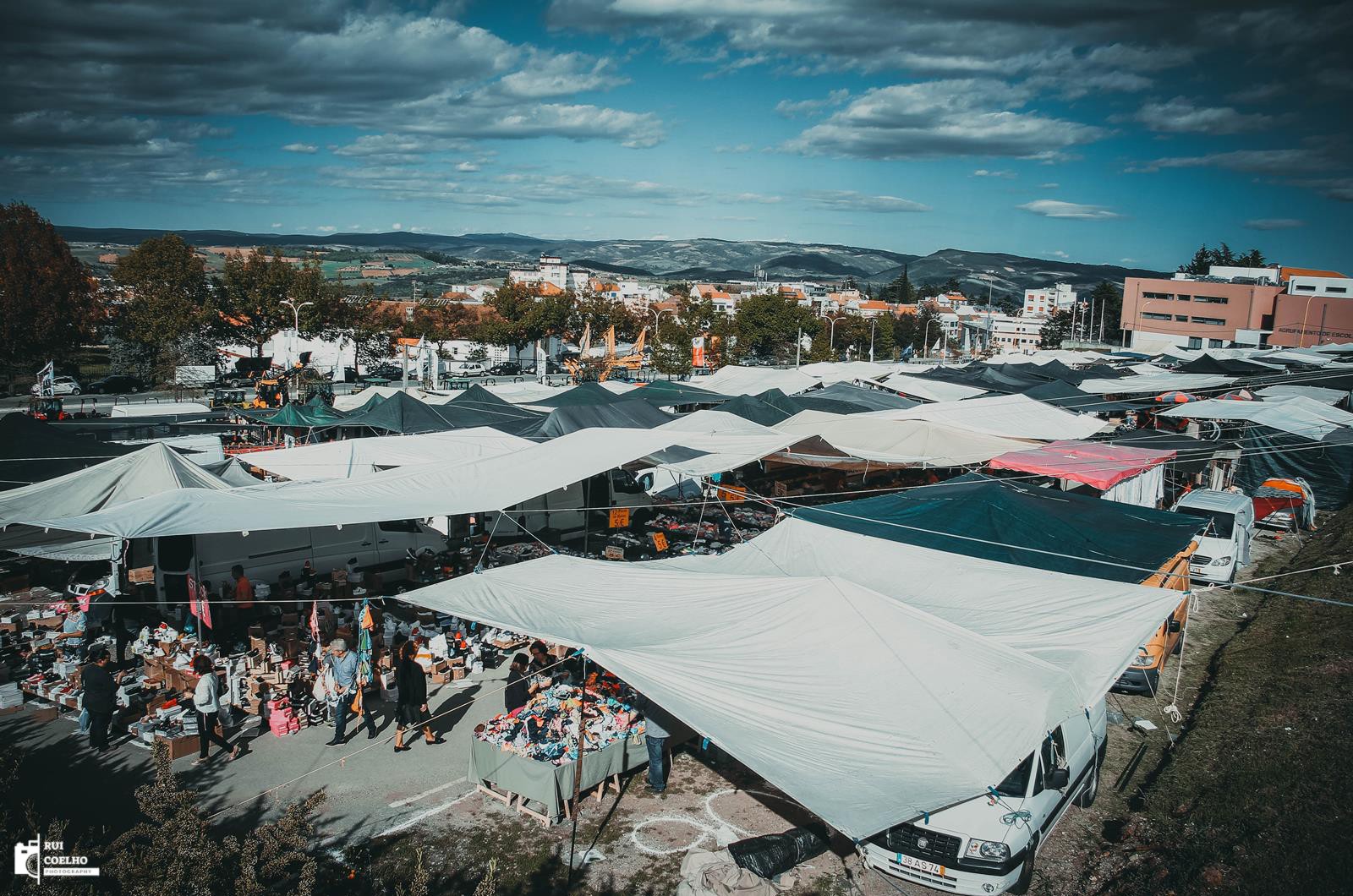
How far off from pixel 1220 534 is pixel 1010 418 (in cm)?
484

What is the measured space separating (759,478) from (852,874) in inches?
481

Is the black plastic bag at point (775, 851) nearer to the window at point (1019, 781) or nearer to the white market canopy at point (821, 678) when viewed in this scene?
the white market canopy at point (821, 678)

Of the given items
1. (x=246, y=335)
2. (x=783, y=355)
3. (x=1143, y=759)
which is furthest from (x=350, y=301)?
(x=1143, y=759)

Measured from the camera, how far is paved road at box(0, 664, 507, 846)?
657 cm

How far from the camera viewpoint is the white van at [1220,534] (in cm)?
1316

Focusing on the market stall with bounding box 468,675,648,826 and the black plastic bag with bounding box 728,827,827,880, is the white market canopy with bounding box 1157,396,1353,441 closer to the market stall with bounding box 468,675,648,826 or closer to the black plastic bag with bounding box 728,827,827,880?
the black plastic bag with bounding box 728,827,827,880

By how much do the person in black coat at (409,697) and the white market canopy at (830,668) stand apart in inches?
35.3

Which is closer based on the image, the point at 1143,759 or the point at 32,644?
the point at 1143,759

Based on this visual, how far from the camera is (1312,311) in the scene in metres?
58.2

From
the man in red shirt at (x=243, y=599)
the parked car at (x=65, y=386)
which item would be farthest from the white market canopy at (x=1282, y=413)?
the parked car at (x=65, y=386)

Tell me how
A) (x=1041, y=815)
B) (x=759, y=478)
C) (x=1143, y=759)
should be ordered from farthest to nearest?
(x=759, y=478), (x=1143, y=759), (x=1041, y=815)

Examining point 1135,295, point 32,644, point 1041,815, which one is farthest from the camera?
point 1135,295

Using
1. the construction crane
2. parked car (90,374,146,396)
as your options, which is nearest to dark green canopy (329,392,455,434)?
the construction crane

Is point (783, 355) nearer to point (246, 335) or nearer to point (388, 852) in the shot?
point (246, 335)
